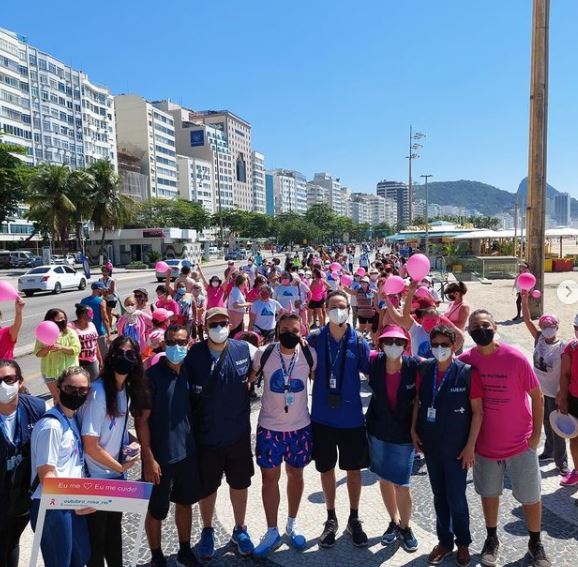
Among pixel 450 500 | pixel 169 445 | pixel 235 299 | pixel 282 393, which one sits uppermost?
pixel 235 299

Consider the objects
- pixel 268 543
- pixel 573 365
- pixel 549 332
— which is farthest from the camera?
pixel 549 332

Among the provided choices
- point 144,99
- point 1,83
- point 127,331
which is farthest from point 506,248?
point 144,99

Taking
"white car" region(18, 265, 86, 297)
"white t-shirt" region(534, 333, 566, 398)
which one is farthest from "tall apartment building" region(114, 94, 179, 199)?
"white t-shirt" region(534, 333, 566, 398)

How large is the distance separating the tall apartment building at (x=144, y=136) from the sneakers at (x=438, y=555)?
111260 millimetres

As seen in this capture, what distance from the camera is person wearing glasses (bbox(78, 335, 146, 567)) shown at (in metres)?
2.99

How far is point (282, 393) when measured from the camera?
3791mm

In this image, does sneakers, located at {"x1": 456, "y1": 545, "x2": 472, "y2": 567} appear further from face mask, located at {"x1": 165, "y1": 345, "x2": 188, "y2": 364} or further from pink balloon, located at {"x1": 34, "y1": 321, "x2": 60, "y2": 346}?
pink balloon, located at {"x1": 34, "y1": 321, "x2": 60, "y2": 346}

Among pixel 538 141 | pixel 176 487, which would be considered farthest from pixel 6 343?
pixel 538 141

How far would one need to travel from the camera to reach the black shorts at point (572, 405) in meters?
4.20

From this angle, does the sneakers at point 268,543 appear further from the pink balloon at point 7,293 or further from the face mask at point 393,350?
the pink balloon at point 7,293


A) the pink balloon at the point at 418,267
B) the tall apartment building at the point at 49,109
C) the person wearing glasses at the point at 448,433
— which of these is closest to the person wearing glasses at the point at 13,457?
the person wearing glasses at the point at 448,433

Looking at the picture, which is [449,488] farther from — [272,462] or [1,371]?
[1,371]

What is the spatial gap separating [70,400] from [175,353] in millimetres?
749

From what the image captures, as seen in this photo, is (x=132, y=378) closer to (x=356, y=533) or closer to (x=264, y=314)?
(x=356, y=533)
